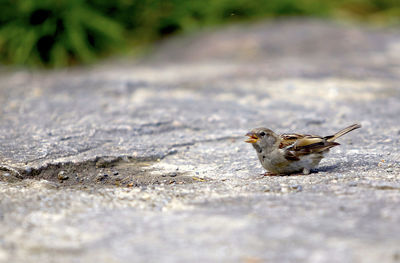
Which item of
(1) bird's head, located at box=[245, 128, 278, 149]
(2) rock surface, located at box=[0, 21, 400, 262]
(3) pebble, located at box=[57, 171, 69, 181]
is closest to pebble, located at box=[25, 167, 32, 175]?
(2) rock surface, located at box=[0, 21, 400, 262]

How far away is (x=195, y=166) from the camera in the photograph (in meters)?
4.18

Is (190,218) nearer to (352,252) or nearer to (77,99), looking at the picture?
(352,252)

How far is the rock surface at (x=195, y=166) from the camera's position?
7.98 ft

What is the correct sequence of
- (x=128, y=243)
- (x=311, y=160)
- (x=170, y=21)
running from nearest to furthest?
1. (x=128, y=243)
2. (x=311, y=160)
3. (x=170, y=21)

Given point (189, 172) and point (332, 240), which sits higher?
point (332, 240)

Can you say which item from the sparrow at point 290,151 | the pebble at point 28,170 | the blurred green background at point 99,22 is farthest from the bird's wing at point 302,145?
the blurred green background at point 99,22

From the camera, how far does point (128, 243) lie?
246cm

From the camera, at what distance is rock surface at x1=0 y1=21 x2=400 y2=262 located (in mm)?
2434

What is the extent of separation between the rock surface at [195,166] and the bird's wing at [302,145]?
173mm

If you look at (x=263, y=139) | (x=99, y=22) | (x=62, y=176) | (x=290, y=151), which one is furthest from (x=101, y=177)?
(x=99, y=22)

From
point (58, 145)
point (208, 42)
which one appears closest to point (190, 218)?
point (58, 145)

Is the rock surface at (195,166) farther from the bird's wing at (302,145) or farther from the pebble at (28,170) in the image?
the bird's wing at (302,145)

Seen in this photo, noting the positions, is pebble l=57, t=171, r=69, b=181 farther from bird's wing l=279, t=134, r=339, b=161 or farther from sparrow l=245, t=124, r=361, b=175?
bird's wing l=279, t=134, r=339, b=161

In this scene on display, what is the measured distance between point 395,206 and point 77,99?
4.65 meters
